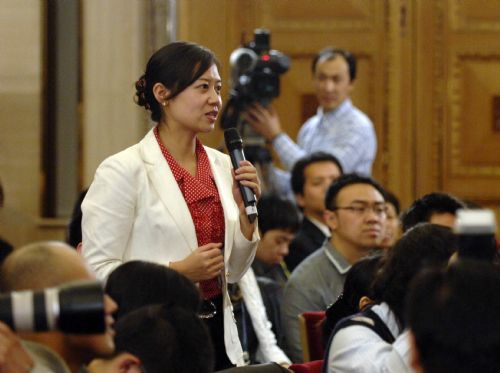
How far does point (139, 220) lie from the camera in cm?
282

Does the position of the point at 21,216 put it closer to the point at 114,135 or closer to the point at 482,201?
the point at 114,135

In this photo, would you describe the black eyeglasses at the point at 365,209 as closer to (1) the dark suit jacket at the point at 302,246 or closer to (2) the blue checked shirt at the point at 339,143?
(1) the dark suit jacket at the point at 302,246

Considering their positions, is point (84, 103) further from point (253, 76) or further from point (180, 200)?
point (180, 200)

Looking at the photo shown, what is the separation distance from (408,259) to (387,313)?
4.7 inches

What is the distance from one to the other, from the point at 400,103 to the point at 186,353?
189 inches

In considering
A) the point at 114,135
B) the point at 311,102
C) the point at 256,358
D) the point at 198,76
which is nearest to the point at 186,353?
the point at 198,76

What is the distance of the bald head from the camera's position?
1.85 m

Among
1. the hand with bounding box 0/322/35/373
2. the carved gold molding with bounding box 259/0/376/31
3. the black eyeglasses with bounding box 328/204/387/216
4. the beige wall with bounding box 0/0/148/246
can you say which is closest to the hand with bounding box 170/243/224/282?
the hand with bounding box 0/322/35/373

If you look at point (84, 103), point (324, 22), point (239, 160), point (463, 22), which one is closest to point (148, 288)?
point (239, 160)

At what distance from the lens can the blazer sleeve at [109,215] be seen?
2.79 meters

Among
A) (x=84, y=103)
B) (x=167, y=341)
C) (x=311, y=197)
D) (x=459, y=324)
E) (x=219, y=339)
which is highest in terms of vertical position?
(x=84, y=103)

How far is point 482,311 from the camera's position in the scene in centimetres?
154

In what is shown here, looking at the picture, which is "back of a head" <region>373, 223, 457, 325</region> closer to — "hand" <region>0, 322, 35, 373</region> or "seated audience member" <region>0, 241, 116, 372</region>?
"seated audience member" <region>0, 241, 116, 372</region>

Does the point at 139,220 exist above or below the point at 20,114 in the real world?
below
